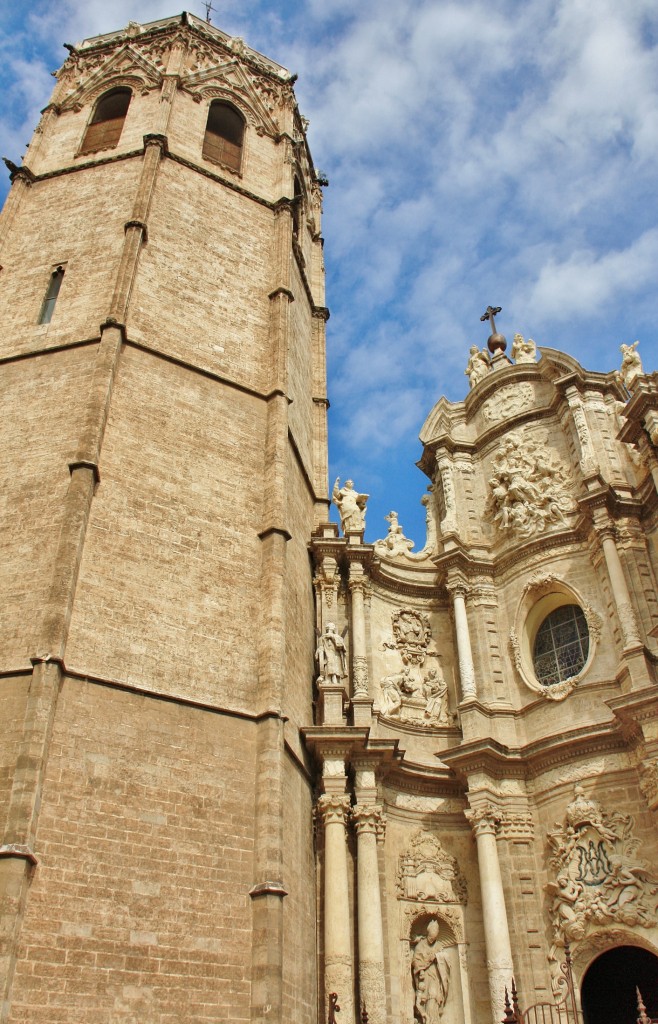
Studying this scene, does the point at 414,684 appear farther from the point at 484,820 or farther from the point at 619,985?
the point at 619,985

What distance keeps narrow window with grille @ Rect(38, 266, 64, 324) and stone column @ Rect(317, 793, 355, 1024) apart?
27.6ft

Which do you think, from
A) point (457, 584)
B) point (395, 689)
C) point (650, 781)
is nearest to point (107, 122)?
point (457, 584)

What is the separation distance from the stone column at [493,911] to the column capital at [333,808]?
1781 millimetres

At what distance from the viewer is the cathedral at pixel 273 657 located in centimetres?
961

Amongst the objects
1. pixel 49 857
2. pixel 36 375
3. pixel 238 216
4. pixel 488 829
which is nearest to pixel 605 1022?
pixel 488 829

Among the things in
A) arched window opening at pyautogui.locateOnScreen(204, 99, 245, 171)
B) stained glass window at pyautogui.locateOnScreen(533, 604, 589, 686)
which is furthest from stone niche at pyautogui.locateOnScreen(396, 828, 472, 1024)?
arched window opening at pyautogui.locateOnScreen(204, 99, 245, 171)

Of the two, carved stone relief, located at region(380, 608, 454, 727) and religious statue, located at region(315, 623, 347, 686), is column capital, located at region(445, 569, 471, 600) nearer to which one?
carved stone relief, located at region(380, 608, 454, 727)

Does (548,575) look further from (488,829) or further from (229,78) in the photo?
(229,78)

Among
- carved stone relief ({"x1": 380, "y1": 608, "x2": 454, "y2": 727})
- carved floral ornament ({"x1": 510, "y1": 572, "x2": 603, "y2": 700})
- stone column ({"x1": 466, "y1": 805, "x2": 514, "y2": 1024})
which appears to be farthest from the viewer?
carved stone relief ({"x1": 380, "y1": 608, "x2": 454, "y2": 727})

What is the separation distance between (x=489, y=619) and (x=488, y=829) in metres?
3.53

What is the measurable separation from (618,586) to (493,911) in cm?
473

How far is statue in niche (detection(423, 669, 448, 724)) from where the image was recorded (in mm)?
14445

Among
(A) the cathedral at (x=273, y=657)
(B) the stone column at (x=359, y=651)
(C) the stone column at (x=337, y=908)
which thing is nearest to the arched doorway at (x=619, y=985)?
(A) the cathedral at (x=273, y=657)

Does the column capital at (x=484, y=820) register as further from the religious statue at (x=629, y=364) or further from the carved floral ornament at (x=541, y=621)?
the religious statue at (x=629, y=364)
